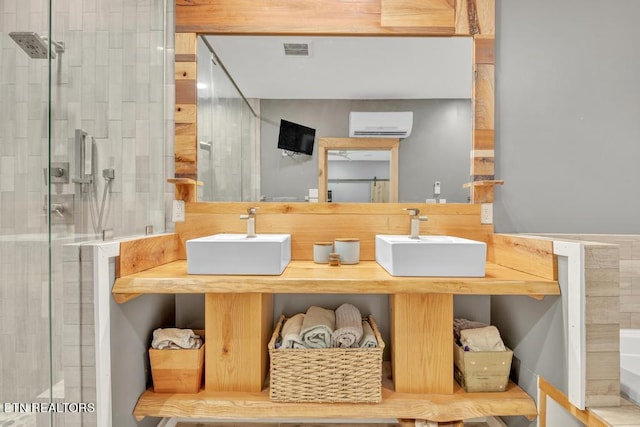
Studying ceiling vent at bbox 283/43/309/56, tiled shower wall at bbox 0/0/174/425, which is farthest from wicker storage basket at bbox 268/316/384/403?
ceiling vent at bbox 283/43/309/56

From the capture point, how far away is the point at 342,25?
5.84 ft

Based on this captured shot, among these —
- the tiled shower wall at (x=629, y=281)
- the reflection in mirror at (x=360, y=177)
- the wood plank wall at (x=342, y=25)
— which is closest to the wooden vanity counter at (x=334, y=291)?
the reflection in mirror at (x=360, y=177)

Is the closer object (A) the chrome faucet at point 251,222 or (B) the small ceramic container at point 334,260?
(B) the small ceramic container at point 334,260

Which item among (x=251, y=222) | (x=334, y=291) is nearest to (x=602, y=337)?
(x=334, y=291)

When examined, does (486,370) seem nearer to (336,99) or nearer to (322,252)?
(322,252)

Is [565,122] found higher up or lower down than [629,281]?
higher up

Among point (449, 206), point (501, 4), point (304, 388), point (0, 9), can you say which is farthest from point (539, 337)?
point (0, 9)

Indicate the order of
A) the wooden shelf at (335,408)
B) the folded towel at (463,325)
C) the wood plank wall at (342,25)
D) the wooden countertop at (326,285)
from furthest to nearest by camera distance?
1. the wood plank wall at (342,25)
2. the folded towel at (463,325)
3. the wooden shelf at (335,408)
4. the wooden countertop at (326,285)

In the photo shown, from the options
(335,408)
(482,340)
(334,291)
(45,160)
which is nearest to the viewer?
(45,160)

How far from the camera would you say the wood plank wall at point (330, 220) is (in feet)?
5.89

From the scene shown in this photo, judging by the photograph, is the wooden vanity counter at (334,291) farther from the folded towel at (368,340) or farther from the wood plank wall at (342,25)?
the wood plank wall at (342,25)

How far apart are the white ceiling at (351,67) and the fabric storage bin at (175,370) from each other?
1.26 meters

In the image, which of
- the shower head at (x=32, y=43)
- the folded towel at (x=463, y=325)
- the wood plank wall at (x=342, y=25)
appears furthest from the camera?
the wood plank wall at (x=342, y=25)

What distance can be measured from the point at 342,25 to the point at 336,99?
1.17 feet
